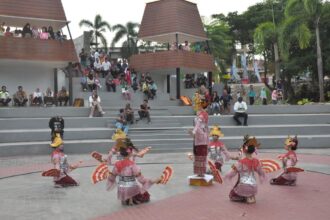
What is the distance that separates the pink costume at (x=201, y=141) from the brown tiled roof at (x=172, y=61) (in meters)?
19.0

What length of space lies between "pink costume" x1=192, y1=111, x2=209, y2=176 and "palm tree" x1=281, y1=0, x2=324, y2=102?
21.5m

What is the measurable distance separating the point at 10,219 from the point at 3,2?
65.2ft

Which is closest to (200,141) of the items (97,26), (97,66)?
(97,66)

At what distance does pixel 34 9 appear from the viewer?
1033 inches

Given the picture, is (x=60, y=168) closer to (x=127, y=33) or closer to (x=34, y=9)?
(x=34, y=9)

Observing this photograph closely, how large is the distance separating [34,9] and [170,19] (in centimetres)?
871

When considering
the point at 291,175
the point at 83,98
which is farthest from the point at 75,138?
the point at 291,175

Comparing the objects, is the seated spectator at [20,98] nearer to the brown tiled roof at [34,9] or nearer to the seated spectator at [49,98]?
the seated spectator at [49,98]

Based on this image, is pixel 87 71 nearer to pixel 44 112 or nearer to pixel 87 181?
pixel 44 112

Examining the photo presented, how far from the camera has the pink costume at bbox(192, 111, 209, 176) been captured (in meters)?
11.0

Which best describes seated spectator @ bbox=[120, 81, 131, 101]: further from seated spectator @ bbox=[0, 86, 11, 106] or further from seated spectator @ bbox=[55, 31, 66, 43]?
seated spectator @ bbox=[0, 86, 11, 106]

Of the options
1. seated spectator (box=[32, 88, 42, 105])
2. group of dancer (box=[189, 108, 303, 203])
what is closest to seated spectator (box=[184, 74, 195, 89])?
seated spectator (box=[32, 88, 42, 105])

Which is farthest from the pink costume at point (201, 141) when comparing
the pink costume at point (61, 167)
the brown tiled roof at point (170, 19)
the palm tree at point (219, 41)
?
the palm tree at point (219, 41)

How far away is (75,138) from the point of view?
20.1m
